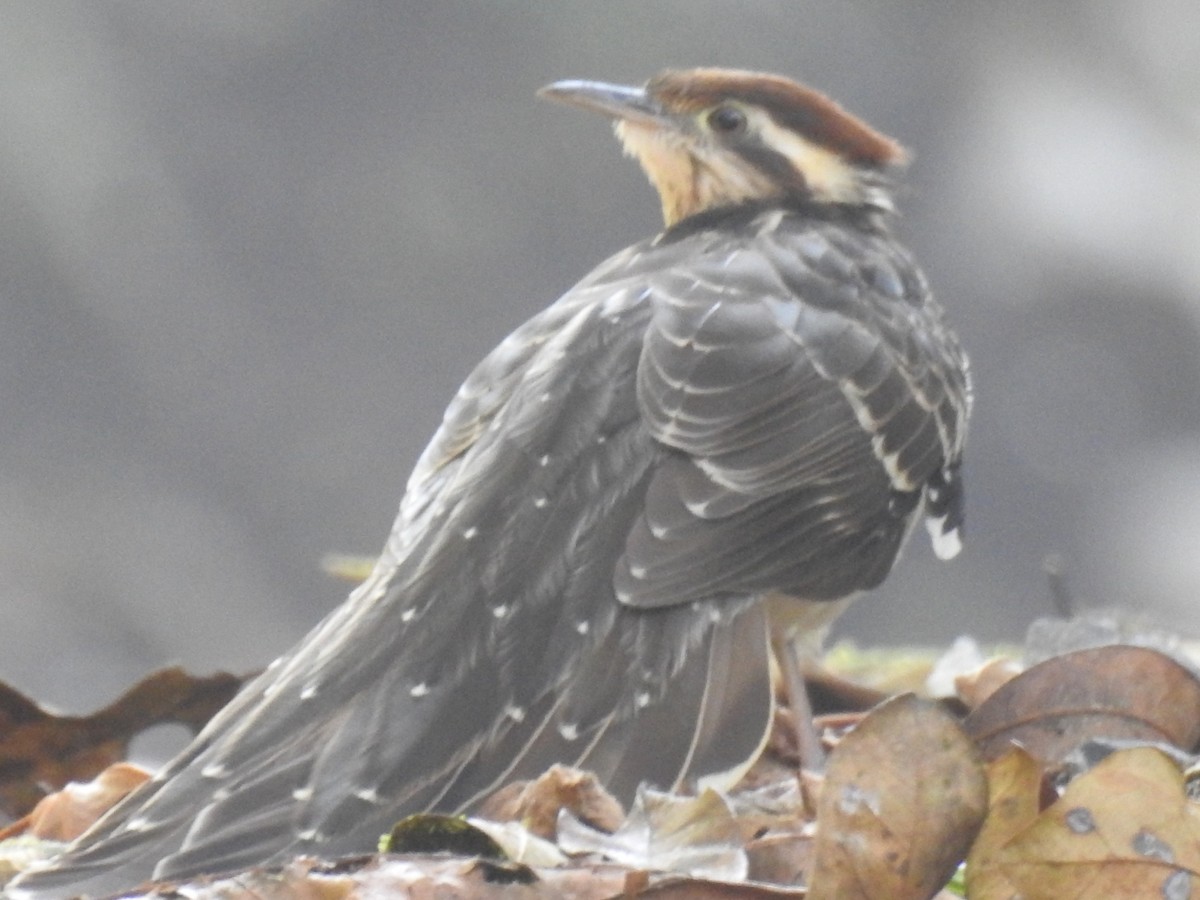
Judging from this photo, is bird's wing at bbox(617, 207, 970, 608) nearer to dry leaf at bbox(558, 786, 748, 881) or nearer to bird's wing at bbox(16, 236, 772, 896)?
bird's wing at bbox(16, 236, 772, 896)

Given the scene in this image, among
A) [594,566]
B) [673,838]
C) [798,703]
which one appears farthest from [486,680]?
[798,703]

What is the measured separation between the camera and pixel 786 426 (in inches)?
186

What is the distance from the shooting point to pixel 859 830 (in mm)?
3242

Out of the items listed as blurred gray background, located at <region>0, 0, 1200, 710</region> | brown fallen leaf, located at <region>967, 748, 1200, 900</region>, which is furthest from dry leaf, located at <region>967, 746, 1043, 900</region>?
blurred gray background, located at <region>0, 0, 1200, 710</region>

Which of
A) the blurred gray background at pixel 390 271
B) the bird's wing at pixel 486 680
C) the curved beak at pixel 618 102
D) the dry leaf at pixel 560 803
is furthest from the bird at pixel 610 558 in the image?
the blurred gray background at pixel 390 271

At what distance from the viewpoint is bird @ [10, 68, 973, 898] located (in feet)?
13.0

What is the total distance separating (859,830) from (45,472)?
32.1ft

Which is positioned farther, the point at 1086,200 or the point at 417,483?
the point at 1086,200

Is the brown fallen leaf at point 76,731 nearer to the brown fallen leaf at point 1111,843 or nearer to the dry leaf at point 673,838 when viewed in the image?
the dry leaf at point 673,838

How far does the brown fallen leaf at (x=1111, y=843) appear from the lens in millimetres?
3268

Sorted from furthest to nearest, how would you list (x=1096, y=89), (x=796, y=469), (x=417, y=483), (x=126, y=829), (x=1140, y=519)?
(x=1096, y=89) → (x=1140, y=519) → (x=417, y=483) → (x=796, y=469) → (x=126, y=829)

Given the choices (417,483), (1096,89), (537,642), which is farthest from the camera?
(1096,89)

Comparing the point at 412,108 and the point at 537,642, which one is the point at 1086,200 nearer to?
the point at 412,108

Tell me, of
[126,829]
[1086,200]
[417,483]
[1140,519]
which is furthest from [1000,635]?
[126,829]
